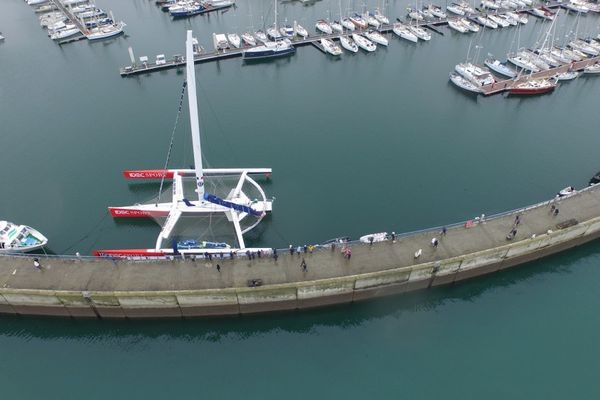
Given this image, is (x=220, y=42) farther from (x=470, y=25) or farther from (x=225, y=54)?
(x=470, y=25)

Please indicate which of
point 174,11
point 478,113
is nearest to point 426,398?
point 478,113

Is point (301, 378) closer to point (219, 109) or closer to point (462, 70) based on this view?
point (219, 109)

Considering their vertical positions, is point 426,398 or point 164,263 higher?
point 164,263

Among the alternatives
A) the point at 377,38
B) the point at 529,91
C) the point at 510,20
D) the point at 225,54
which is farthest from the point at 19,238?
the point at 510,20

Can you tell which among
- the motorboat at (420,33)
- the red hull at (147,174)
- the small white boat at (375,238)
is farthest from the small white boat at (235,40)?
the small white boat at (375,238)

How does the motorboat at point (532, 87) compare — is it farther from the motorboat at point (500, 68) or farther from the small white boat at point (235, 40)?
the small white boat at point (235, 40)

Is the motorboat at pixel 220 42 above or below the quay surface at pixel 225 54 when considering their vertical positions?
above
